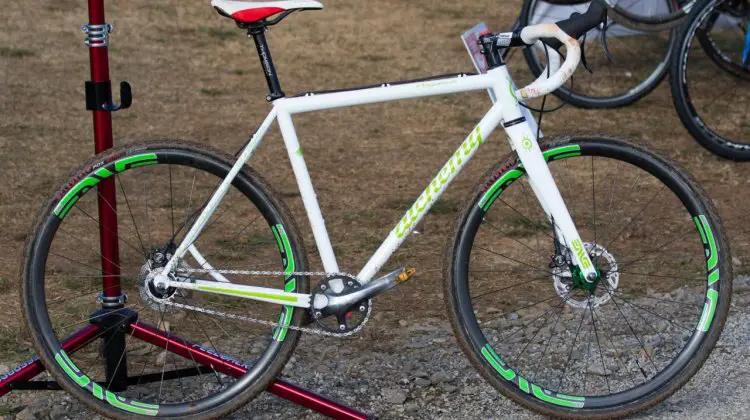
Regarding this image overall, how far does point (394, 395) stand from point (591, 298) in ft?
2.62

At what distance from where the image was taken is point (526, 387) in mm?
3752

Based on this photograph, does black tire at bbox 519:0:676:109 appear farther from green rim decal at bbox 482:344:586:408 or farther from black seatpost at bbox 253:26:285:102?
black seatpost at bbox 253:26:285:102

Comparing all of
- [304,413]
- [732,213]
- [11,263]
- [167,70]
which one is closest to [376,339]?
[304,413]

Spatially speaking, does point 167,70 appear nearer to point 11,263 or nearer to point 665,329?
point 11,263

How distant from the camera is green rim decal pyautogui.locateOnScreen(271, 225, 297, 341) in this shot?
3.66m

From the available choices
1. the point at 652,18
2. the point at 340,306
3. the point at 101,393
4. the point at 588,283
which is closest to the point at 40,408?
the point at 101,393

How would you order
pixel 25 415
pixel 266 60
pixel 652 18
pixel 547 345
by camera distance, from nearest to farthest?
pixel 266 60 → pixel 25 415 → pixel 547 345 → pixel 652 18

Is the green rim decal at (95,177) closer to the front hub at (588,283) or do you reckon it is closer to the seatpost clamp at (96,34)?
the seatpost clamp at (96,34)

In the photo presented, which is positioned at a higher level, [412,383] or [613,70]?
[613,70]

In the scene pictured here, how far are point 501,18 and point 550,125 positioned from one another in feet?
9.65

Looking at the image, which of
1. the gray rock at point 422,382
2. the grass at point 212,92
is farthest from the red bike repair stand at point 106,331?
the grass at point 212,92

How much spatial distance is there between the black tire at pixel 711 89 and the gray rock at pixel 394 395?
3327mm

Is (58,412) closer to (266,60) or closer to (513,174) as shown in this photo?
(266,60)

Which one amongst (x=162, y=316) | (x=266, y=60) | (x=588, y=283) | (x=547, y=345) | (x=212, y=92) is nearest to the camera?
(x=266, y=60)
